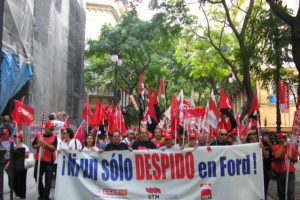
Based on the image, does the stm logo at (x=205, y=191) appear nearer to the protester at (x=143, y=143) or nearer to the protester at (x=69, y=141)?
the protester at (x=143, y=143)

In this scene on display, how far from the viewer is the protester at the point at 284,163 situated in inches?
295

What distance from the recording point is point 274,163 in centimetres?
791

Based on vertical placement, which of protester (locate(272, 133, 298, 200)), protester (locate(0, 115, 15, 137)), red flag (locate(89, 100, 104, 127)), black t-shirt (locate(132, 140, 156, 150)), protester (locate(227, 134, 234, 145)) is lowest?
protester (locate(272, 133, 298, 200))

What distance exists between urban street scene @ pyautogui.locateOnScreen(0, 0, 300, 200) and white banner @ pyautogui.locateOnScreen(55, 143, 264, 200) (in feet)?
0.06

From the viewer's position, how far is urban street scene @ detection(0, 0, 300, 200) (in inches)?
285

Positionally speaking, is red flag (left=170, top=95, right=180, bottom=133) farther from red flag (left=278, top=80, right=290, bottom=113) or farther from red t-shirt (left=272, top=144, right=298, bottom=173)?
red flag (left=278, top=80, right=290, bottom=113)

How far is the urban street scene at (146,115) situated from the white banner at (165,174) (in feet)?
0.06

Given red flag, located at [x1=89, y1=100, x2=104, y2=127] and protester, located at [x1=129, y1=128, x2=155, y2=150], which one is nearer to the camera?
protester, located at [x1=129, y1=128, x2=155, y2=150]

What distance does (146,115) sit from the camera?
12.2 m

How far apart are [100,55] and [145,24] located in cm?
519

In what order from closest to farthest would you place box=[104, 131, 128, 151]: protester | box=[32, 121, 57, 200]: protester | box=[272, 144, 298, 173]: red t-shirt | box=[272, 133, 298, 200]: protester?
1. box=[272, 133, 298, 200]: protester
2. box=[272, 144, 298, 173]: red t-shirt
3. box=[104, 131, 128, 151]: protester
4. box=[32, 121, 57, 200]: protester

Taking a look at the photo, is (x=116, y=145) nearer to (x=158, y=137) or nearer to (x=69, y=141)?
(x=69, y=141)

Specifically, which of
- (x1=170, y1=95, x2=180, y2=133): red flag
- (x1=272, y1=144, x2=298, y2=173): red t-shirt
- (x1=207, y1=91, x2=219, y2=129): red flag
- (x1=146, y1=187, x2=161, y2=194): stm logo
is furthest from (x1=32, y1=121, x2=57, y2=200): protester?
(x1=272, y1=144, x2=298, y2=173): red t-shirt

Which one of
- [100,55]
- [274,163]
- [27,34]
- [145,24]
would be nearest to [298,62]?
[274,163]
